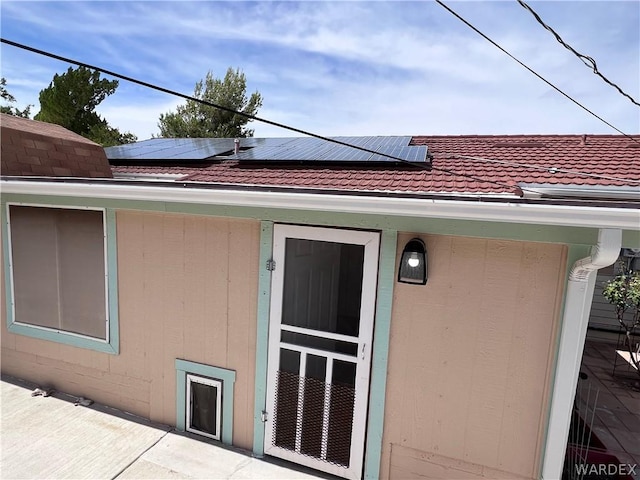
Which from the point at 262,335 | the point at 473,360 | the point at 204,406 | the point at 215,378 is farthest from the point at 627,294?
the point at 204,406

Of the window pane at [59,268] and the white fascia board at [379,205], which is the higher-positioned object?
the white fascia board at [379,205]

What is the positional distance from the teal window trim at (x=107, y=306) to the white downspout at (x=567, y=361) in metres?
4.11

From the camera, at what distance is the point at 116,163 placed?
6301mm

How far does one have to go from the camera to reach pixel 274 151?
17.4 feet

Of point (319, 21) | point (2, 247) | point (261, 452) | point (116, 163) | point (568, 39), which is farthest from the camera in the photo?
point (116, 163)

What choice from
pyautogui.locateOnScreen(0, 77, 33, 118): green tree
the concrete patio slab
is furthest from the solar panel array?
pyautogui.locateOnScreen(0, 77, 33, 118): green tree

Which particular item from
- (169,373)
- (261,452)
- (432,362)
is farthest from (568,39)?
(169,373)

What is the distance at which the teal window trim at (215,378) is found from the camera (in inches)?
140

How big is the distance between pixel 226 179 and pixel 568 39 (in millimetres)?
3553

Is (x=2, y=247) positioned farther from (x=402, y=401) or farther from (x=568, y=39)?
(x=568, y=39)

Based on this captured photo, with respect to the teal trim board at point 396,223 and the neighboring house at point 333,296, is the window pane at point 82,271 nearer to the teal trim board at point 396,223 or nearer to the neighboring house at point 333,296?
the neighboring house at point 333,296

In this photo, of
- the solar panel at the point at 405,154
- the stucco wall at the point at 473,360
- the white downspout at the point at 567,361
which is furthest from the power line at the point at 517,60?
the white downspout at the point at 567,361

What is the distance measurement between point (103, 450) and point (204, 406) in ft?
3.09

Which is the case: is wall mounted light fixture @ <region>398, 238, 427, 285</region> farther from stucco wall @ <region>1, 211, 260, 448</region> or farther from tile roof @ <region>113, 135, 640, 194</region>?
stucco wall @ <region>1, 211, 260, 448</region>
